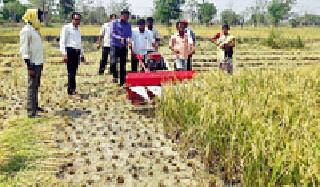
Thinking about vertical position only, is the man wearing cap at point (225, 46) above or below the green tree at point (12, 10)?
below

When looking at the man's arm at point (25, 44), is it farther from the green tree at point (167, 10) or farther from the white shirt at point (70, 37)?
the green tree at point (167, 10)

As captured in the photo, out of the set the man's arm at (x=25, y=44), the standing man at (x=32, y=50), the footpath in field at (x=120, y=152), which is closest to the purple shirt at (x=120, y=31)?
the footpath in field at (x=120, y=152)

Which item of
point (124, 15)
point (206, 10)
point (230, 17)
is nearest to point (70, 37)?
point (124, 15)

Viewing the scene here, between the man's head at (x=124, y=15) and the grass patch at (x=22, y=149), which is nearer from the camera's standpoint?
the grass patch at (x=22, y=149)

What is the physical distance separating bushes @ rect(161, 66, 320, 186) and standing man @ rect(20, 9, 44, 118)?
2.27 meters

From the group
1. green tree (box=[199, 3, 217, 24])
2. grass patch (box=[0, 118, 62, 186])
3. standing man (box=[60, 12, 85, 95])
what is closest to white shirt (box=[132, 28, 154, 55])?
Answer: standing man (box=[60, 12, 85, 95])

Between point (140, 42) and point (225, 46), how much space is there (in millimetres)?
2056

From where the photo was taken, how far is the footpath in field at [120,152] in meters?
5.00

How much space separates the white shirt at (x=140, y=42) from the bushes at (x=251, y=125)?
9.49 feet

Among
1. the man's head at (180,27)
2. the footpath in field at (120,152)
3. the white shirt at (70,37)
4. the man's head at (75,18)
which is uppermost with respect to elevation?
the man's head at (75,18)

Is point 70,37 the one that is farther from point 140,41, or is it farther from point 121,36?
point 140,41

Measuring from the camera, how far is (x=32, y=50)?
7605 millimetres

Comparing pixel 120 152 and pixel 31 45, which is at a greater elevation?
pixel 31 45

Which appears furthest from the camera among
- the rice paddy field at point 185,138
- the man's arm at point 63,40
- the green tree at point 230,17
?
the green tree at point 230,17
